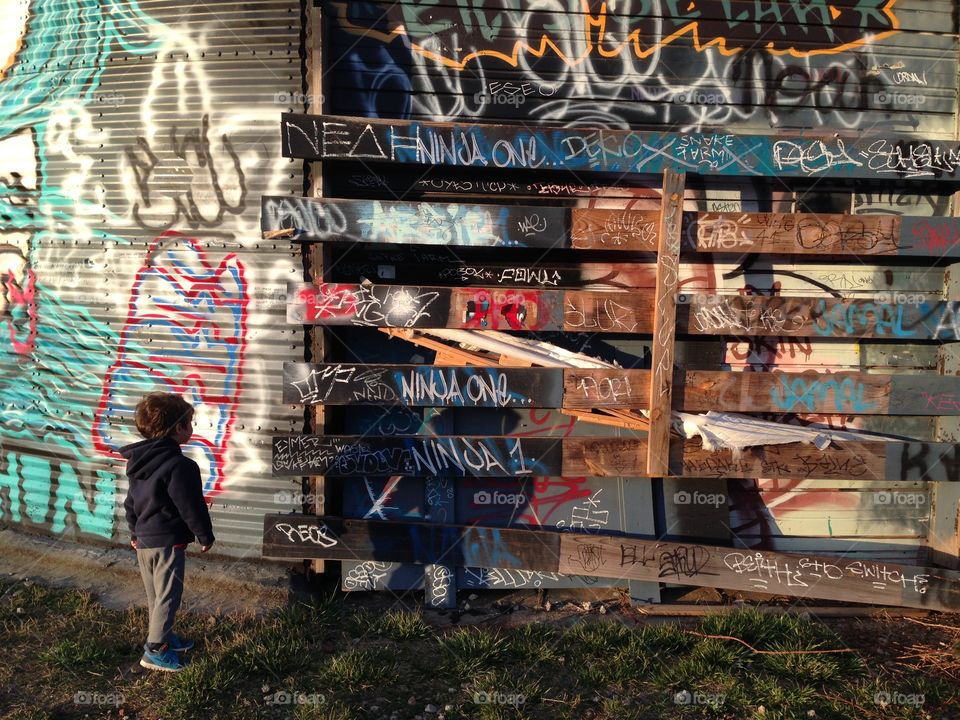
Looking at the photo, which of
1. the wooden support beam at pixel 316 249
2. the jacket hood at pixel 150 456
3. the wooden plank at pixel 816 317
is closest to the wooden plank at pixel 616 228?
the wooden plank at pixel 816 317

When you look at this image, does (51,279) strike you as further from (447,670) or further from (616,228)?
(616,228)

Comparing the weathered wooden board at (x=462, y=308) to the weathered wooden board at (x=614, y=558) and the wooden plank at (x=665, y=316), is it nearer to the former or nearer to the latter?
the wooden plank at (x=665, y=316)

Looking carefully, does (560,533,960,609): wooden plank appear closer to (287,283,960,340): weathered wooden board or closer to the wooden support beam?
(287,283,960,340): weathered wooden board

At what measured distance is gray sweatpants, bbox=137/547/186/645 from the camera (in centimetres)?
391

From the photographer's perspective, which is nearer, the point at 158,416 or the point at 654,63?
the point at 158,416

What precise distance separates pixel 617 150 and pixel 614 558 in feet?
10.2

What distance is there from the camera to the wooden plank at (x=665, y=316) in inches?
180

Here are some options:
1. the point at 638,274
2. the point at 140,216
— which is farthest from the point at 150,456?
the point at 638,274

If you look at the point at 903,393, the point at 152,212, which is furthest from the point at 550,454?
the point at 152,212

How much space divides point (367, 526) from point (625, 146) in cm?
351

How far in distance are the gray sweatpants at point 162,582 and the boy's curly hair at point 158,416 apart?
73 centimetres

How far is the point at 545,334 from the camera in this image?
16.9ft

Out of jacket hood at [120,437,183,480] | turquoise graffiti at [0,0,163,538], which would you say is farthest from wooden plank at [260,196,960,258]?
turquoise graffiti at [0,0,163,538]

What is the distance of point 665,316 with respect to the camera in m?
4.62
